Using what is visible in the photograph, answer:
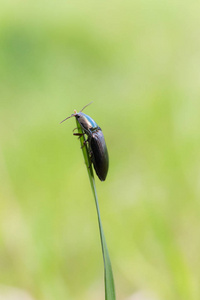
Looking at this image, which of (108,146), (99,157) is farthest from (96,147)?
(108,146)

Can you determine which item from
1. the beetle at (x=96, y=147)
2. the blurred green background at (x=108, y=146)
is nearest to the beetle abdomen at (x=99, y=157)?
the beetle at (x=96, y=147)

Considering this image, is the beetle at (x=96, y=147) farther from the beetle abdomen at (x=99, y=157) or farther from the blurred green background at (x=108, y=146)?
the blurred green background at (x=108, y=146)

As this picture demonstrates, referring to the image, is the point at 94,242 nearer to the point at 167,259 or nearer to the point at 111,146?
the point at 167,259

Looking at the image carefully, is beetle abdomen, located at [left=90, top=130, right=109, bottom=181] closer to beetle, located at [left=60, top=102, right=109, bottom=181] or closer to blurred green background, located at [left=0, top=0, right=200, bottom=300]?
beetle, located at [left=60, top=102, right=109, bottom=181]

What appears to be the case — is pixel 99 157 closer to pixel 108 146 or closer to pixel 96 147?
pixel 96 147

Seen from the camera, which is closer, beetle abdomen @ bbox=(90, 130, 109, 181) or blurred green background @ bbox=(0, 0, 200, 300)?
beetle abdomen @ bbox=(90, 130, 109, 181)

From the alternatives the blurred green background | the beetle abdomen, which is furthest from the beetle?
the blurred green background

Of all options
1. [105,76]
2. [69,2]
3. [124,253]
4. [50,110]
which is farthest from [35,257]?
[69,2]
